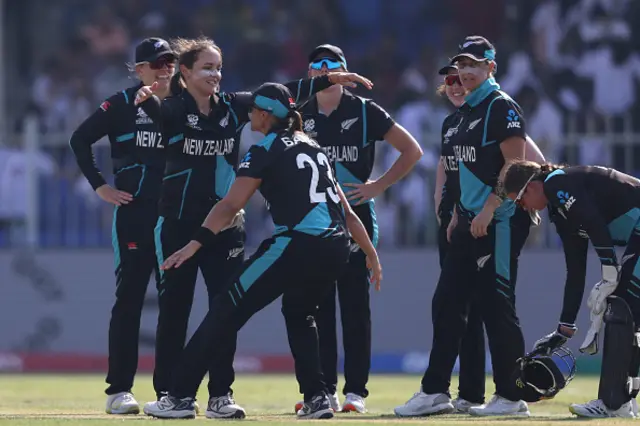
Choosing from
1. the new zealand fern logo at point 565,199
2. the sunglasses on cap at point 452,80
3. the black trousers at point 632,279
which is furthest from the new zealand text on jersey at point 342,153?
the black trousers at point 632,279

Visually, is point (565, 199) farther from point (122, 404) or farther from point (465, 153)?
point (122, 404)

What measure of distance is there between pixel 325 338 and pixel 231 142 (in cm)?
163

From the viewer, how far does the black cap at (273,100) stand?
27.7ft

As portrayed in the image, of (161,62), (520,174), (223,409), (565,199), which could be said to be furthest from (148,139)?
(565,199)

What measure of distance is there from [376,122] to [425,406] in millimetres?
2079

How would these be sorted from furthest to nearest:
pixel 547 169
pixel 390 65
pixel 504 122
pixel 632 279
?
pixel 390 65
pixel 504 122
pixel 632 279
pixel 547 169

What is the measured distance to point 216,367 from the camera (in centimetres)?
907

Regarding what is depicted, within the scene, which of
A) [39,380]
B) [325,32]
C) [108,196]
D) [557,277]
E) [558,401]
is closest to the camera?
[108,196]

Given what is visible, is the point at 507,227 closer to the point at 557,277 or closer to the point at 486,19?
the point at 557,277

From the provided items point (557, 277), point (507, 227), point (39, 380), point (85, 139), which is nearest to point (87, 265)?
point (39, 380)

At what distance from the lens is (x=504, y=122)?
29.8 feet

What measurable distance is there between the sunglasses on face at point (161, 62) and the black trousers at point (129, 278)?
36.6 inches

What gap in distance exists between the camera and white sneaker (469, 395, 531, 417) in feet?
30.1

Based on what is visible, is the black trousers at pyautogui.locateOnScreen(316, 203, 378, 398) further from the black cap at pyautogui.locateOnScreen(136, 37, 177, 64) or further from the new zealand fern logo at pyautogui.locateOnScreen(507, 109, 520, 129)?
the black cap at pyautogui.locateOnScreen(136, 37, 177, 64)
